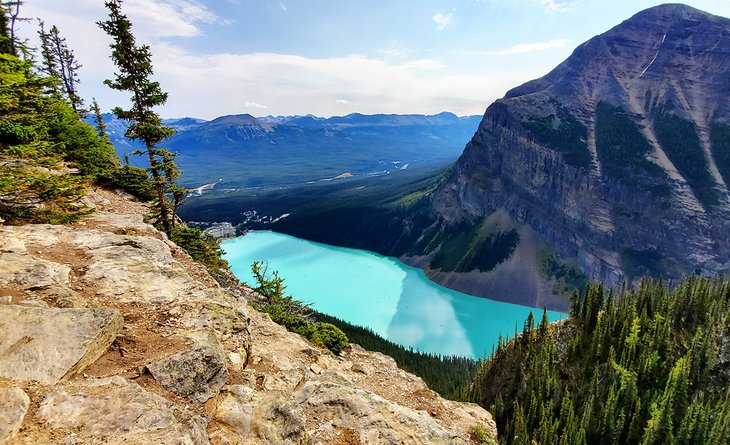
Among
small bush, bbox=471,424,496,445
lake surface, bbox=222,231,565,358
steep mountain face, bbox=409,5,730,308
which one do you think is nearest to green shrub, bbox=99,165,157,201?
small bush, bbox=471,424,496,445

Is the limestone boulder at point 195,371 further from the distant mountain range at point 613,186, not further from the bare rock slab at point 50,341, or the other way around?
the distant mountain range at point 613,186

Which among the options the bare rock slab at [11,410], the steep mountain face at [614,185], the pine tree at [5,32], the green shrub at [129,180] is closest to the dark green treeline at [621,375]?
the bare rock slab at [11,410]

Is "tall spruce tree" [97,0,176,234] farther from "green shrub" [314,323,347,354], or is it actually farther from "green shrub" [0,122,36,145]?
"green shrub" [314,323,347,354]

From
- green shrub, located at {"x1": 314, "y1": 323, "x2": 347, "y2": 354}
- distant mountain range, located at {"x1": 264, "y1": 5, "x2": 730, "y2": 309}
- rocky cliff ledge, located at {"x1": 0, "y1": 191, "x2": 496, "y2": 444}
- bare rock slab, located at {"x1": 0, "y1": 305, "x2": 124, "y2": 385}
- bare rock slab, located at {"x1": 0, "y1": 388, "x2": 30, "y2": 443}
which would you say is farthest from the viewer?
distant mountain range, located at {"x1": 264, "y1": 5, "x2": 730, "y2": 309}

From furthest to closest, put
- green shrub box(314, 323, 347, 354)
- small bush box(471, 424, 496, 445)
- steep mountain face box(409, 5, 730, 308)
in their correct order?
steep mountain face box(409, 5, 730, 308) < green shrub box(314, 323, 347, 354) < small bush box(471, 424, 496, 445)

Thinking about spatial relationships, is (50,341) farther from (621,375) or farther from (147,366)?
(621,375)
